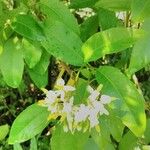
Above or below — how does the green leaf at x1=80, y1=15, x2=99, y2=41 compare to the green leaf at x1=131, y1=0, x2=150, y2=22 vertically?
below

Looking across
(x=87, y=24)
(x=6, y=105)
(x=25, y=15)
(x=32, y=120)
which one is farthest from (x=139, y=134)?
(x=6, y=105)

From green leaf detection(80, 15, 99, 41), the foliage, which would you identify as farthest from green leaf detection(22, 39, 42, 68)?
green leaf detection(80, 15, 99, 41)

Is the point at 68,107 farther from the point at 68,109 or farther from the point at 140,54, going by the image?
the point at 140,54

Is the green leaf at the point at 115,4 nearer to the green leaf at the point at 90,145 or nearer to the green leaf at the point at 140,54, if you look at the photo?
the green leaf at the point at 140,54

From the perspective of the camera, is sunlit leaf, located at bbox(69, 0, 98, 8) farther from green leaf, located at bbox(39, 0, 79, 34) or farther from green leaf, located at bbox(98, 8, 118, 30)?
green leaf, located at bbox(39, 0, 79, 34)

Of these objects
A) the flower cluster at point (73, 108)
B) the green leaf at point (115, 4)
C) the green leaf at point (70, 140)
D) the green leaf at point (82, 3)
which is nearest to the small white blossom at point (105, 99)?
the flower cluster at point (73, 108)

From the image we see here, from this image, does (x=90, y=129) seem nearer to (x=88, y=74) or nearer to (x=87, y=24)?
(x=88, y=74)

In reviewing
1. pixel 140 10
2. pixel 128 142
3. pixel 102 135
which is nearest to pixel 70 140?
pixel 102 135
